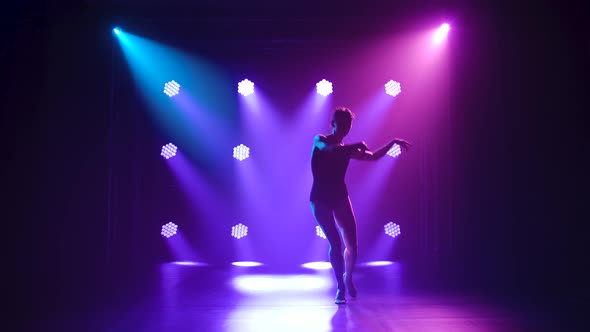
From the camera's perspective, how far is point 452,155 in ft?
16.5

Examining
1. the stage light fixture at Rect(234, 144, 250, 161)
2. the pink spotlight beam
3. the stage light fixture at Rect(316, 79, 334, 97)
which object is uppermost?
the pink spotlight beam

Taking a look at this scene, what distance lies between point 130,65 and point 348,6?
2798 mm

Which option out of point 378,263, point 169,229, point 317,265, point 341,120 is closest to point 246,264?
point 317,265

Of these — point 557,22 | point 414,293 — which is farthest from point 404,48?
point 414,293

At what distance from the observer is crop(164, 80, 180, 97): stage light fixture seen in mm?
5480

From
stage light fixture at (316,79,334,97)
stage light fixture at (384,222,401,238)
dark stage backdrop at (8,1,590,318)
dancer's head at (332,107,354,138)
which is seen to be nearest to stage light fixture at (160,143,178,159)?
dark stage backdrop at (8,1,590,318)

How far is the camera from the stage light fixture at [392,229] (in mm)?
5453

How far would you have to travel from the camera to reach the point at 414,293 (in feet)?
11.0

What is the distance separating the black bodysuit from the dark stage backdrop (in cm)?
160

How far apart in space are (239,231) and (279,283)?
172cm

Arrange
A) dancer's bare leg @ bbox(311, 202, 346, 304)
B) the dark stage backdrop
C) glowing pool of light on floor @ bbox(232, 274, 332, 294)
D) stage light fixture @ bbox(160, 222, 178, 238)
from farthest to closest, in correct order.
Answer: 1. stage light fixture @ bbox(160, 222, 178, 238)
2. the dark stage backdrop
3. glowing pool of light on floor @ bbox(232, 274, 332, 294)
4. dancer's bare leg @ bbox(311, 202, 346, 304)

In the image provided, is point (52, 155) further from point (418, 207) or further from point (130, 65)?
point (418, 207)

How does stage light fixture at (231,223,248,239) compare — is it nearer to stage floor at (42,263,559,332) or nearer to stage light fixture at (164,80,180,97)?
stage floor at (42,263,559,332)

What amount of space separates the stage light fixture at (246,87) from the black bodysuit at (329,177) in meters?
2.82
